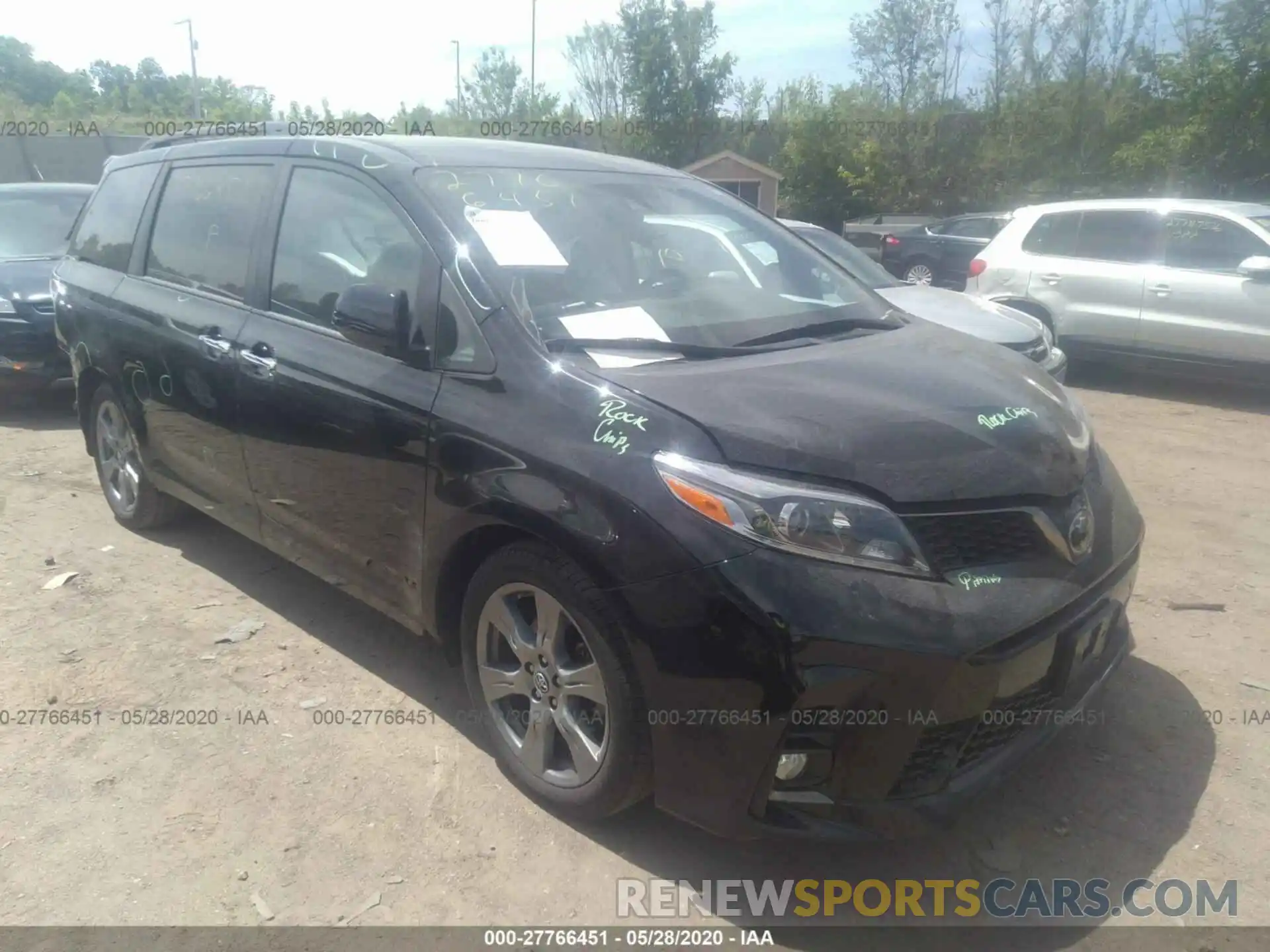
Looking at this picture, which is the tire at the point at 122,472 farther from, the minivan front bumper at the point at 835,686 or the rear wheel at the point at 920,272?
the rear wheel at the point at 920,272

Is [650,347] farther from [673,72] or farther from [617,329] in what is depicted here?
[673,72]

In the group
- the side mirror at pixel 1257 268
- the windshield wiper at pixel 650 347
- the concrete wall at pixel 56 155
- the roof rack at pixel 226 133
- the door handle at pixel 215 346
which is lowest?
the door handle at pixel 215 346

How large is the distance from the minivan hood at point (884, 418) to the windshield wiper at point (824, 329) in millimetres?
93

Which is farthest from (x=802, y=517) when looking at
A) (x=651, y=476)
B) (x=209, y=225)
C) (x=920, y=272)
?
(x=920, y=272)

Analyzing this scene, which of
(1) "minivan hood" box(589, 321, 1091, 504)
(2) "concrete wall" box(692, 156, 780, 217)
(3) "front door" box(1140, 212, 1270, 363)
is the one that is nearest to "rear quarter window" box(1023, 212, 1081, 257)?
(3) "front door" box(1140, 212, 1270, 363)

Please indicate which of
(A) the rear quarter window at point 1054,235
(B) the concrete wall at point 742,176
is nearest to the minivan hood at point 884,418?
(A) the rear quarter window at point 1054,235

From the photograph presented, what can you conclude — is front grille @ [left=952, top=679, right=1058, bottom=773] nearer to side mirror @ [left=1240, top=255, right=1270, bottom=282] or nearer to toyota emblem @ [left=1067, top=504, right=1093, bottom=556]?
toyota emblem @ [left=1067, top=504, right=1093, bottom=556]

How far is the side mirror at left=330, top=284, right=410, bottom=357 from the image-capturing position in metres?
2.92

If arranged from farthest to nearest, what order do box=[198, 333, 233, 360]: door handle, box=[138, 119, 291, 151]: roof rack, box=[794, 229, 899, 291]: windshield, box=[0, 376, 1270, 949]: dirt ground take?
box=[794, 229, 899, 291]: windshield
box=[138, 119, 291, 151]: roof rack
box=[198, 333, 233, 360]: door handle
box=[0, 376, 1270, 949]: dirt ground

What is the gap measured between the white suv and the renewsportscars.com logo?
6849 millimetres

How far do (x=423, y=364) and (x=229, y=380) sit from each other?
119cm

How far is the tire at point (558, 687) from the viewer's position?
2477 mm

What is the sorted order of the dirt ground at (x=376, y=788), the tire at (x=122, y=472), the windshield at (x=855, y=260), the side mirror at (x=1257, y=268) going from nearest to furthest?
1. the dirt ground at (x=376, y=788)
2. the tire at (x=122, y=472)
3. the windshield at (x=855, y=260)
4. the side mirror at (x=1257, y=268)

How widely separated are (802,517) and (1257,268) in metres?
7.43
